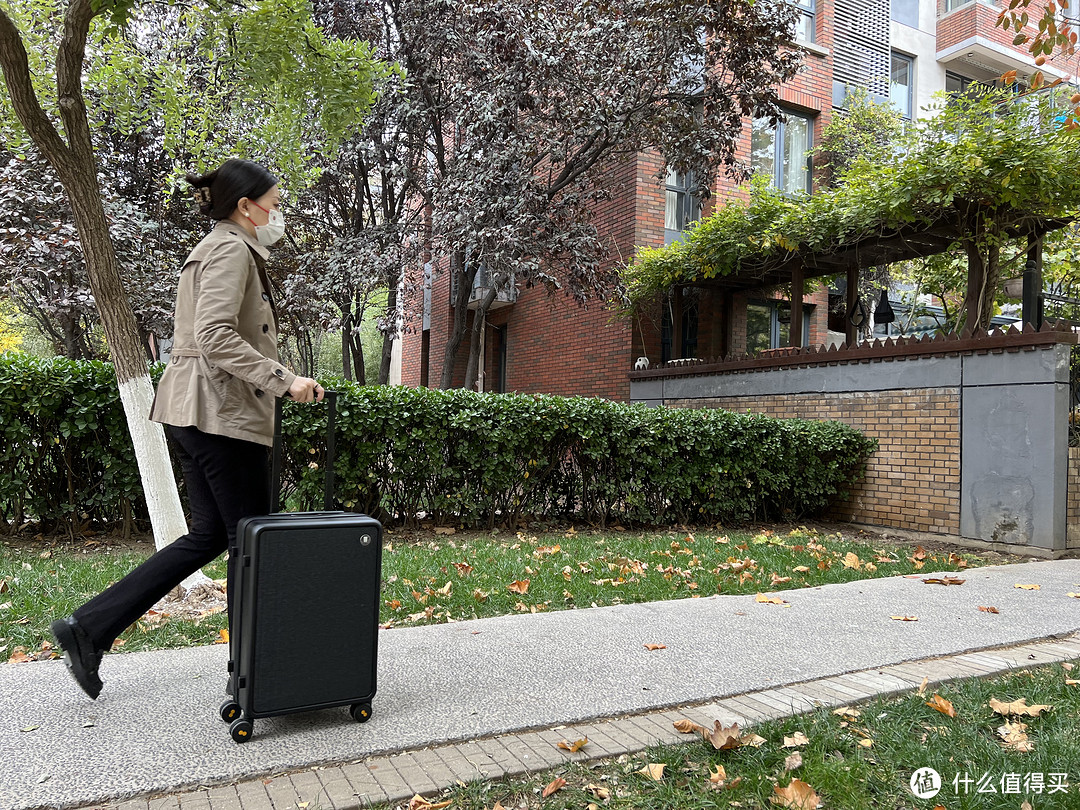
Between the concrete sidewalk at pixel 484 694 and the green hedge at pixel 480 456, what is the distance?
3.23m

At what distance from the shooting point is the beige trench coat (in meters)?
2.71

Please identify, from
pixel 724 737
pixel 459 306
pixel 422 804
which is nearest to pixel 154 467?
pixel 422 804

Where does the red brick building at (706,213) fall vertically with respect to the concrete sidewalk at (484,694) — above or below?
above

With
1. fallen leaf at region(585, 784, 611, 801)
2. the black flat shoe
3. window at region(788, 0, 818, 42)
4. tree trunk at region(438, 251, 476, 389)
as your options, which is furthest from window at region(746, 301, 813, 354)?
the black flat shoe

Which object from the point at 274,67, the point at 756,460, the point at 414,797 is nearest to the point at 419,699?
the point at 414,797

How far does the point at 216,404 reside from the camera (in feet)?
9.06

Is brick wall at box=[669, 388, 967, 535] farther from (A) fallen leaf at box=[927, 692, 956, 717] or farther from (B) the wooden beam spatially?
(A) fallen leaf at box=[927, 692, 956, 717]

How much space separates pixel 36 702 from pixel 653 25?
30.7 feet

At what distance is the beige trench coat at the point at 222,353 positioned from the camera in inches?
107

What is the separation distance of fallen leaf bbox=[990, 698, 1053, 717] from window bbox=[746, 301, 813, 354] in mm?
10966

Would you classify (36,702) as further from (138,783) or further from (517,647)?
(517,647)

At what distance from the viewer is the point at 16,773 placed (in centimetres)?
238

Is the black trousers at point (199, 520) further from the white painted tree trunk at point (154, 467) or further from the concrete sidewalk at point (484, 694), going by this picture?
the white painted tree trunk at point (154, 467)

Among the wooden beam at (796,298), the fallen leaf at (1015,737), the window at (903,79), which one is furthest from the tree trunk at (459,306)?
the window at (903,79)
